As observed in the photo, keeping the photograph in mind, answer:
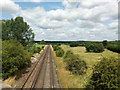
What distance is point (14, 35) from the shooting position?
2864 cm

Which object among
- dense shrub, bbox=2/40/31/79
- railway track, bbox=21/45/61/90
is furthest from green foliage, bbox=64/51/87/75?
dense shrub, bbox=2/40/31/79

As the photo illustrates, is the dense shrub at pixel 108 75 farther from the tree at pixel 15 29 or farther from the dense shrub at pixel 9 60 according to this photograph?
the tree at pixel 15 29

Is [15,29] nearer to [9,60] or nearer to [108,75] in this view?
[9,60]

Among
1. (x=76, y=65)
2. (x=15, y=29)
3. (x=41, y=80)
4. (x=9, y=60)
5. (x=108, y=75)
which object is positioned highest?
(x=15, y=29)

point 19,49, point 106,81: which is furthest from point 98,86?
point 19,49

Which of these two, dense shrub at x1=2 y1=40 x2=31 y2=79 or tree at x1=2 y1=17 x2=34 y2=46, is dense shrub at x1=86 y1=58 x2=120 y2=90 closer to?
dense shrub at x1=2 y1=40 x2=31 y2=79

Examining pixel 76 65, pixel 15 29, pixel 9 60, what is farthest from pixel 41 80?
pixel 15 29

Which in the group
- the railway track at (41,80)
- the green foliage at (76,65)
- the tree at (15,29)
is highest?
the tree at (15,29)

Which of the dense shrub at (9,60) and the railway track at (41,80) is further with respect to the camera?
the dense shrub at (9,60)

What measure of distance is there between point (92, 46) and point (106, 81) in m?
45.7

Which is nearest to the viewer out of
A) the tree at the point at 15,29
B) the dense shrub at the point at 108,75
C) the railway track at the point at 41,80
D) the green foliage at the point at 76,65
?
the dense shrub at the point at 108,75

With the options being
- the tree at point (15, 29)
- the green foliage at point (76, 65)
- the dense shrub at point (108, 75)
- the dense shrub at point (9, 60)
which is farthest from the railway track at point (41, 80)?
the tree at point (15, 29)

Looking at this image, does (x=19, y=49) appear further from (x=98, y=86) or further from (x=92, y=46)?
(x=92, y=46)

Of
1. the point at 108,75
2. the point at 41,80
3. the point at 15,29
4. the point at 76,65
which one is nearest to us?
the point at 108,75
